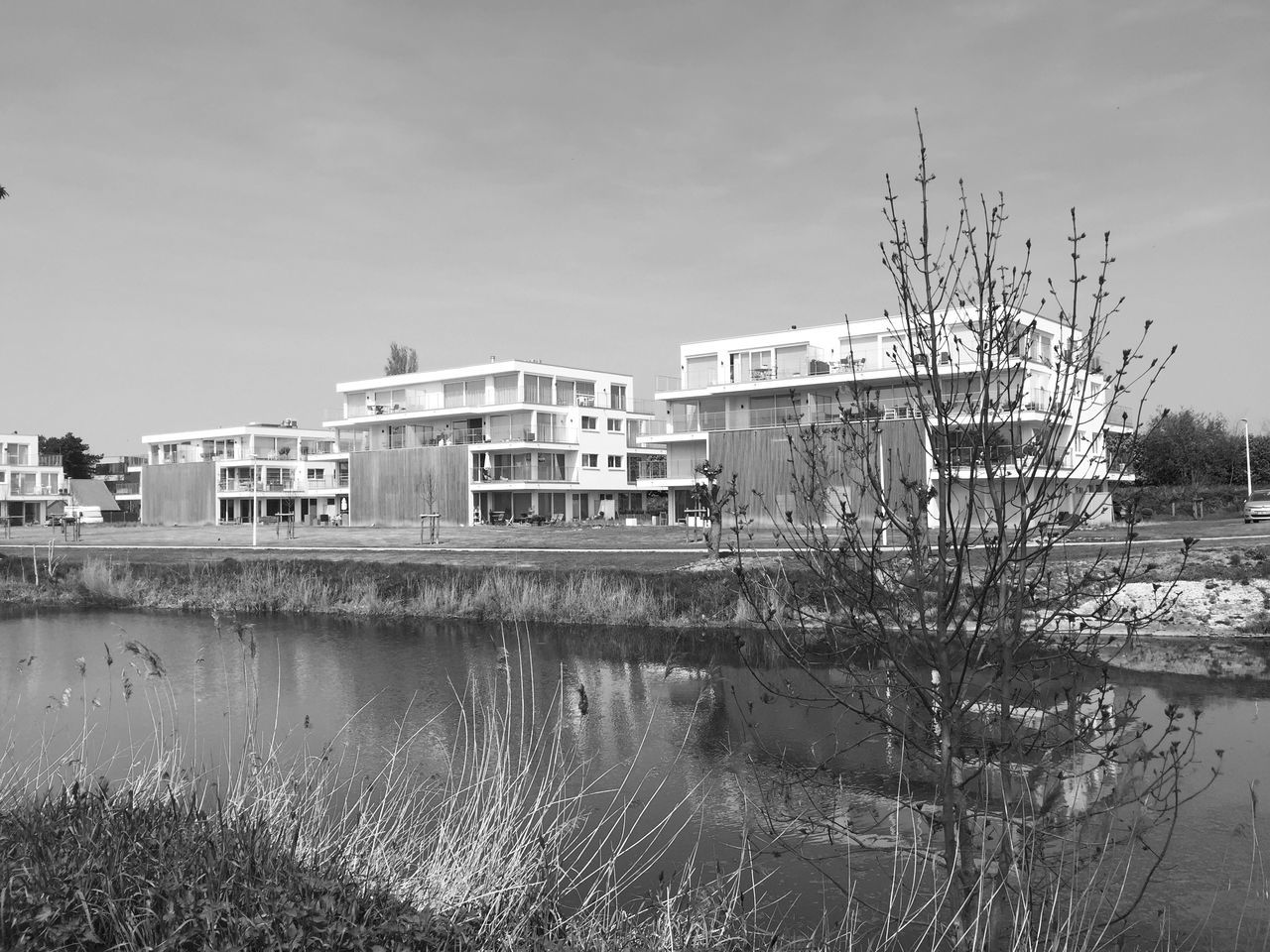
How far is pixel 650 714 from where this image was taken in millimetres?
12570

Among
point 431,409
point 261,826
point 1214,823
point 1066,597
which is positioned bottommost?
point 1214,823

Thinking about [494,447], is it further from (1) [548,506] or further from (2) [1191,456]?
(2) [1191,456]

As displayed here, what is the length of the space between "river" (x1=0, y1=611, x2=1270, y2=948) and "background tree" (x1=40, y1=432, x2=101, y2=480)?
88.4 meters

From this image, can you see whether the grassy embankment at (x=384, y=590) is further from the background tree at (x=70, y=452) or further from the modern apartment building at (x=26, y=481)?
the background tree at (x=70, y=452)

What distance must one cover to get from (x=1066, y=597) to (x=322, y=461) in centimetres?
7475

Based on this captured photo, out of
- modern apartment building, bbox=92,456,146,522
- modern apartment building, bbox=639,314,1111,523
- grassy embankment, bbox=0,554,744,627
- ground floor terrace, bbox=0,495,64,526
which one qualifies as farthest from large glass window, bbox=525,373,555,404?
modern apartment building, bbox=92,456,146,522

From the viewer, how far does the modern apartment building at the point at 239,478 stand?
7162 centimetres

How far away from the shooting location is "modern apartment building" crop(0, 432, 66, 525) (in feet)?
264

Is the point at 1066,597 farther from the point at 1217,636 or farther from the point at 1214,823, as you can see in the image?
the point at 1217,636

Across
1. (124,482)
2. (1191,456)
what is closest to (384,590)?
(1191,456)

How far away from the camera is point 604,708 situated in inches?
512

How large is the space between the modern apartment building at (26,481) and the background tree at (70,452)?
11.9 meters

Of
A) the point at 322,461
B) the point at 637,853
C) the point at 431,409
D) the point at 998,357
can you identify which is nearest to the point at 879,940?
the point at 637,853

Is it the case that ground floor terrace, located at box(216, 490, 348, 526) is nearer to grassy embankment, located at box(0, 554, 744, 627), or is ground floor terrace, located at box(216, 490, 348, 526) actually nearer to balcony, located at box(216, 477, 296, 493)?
balcony, located at box(216, 477, 296, 493)
